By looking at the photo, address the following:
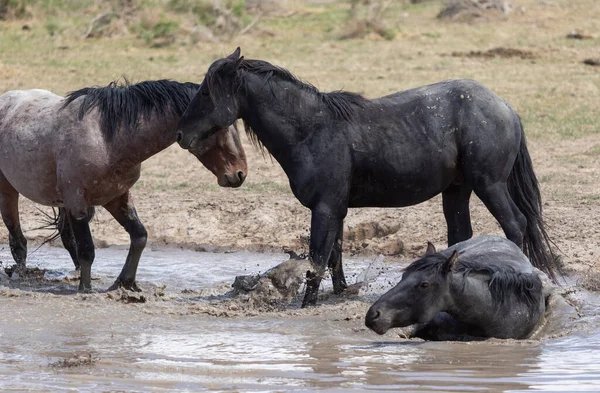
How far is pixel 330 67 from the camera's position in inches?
623

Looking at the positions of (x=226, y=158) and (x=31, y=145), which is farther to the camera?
(x=31, y=145)

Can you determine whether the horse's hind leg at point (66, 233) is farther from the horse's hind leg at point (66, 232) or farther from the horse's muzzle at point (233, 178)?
the horse's muzzle at point (233, 178)

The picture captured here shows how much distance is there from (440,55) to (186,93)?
9.42m

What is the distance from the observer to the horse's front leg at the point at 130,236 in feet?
25.9

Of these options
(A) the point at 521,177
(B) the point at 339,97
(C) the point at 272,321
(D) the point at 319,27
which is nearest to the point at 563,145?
(A) the point at 521,177

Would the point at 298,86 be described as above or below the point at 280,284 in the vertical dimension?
above

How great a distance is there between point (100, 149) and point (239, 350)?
2039 mm

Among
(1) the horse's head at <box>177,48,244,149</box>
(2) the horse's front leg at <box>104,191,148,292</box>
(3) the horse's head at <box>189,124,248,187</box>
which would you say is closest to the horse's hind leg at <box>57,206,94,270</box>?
(2) the horse's front leg at <box>104,191,148,292</box>

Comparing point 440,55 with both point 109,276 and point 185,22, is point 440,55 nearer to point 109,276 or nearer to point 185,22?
point 185,22

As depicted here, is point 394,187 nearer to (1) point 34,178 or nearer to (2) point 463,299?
(2) point 463,299

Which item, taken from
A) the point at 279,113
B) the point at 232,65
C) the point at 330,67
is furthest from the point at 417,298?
the point at 330,67

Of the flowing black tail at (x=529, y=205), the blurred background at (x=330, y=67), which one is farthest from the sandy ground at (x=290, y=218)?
the flowing black tail at (x=529, y=205)

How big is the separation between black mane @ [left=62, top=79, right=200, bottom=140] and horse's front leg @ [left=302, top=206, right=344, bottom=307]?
3.90 feet

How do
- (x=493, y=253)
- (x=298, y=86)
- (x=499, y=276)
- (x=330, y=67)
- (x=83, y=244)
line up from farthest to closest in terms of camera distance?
(x=330, y=67) → (x=83, y=244) → (x=298, y=86) → (x=493, y=253) → (x=499, y=276)
